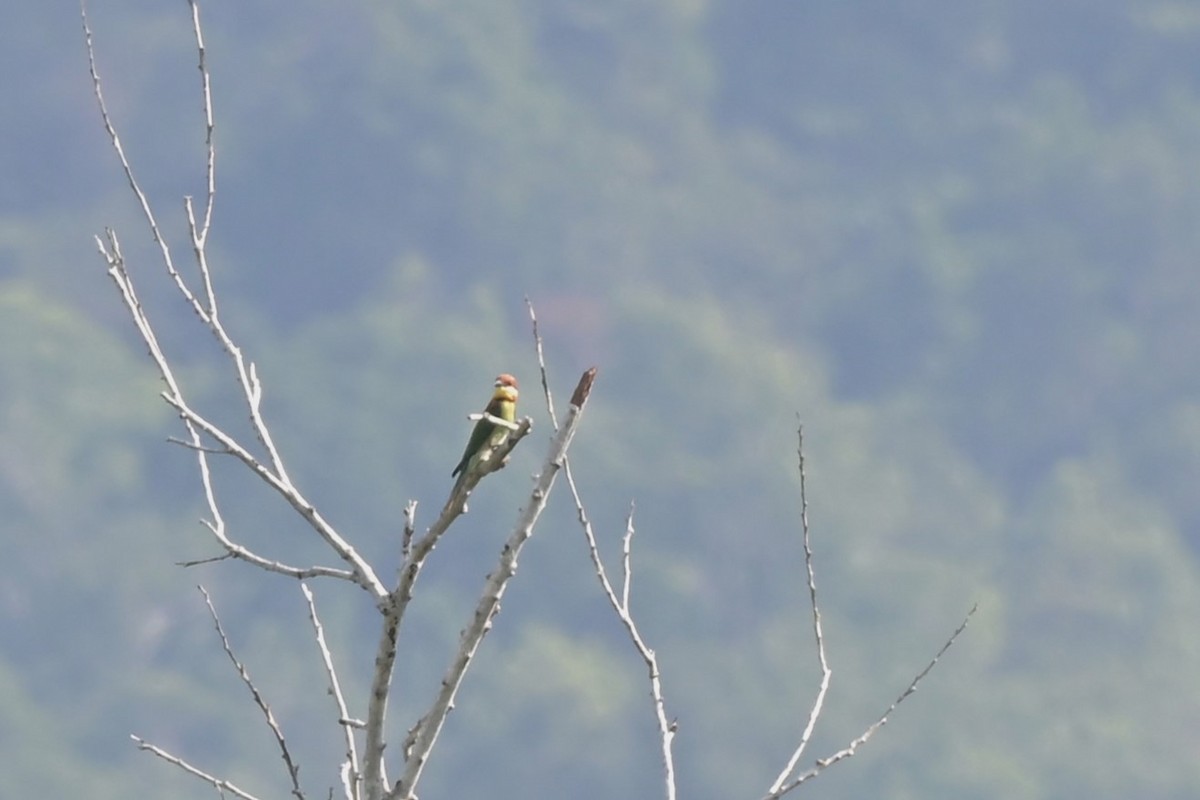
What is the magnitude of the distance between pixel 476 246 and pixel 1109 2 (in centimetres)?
4992

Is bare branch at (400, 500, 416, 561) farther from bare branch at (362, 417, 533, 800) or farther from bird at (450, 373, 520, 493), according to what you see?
bird at (450, 373, 520, 493)

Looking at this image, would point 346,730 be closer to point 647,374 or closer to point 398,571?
point 398,571

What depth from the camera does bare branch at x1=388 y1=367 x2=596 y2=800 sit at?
593 cm

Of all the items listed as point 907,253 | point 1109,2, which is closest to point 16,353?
point 907,253

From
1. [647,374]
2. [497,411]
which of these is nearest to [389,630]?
[497,411]


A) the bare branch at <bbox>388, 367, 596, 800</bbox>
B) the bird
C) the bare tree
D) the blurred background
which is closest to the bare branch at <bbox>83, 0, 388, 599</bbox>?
the bare tree

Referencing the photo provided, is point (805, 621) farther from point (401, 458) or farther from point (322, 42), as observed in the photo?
point (322, 42)

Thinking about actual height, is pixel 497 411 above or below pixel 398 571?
above

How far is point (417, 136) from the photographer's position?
158m

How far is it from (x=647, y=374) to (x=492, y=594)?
5195 inches

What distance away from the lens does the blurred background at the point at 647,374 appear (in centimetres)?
11556

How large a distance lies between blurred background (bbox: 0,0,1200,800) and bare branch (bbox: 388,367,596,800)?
8671 cm

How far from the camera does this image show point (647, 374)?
13788 centimetres

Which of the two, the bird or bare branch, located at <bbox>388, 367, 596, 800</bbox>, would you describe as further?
the bird
